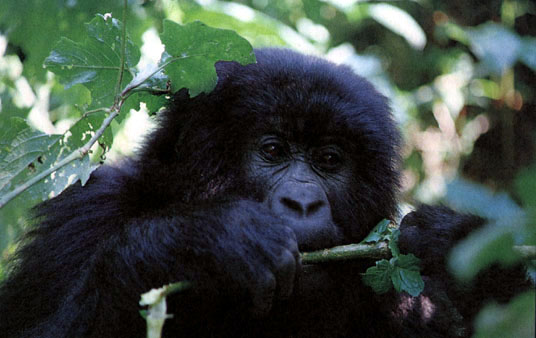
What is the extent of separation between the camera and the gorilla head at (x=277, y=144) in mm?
2842

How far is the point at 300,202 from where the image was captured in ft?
8.39

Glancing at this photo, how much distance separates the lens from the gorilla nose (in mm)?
2541

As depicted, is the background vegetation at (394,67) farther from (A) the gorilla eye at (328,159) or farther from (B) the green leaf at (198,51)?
(A) the gorilla eye at (328,159)

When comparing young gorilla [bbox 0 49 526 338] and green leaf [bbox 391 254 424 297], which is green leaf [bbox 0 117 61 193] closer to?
young gorilla [bbox 0 49 526 338]

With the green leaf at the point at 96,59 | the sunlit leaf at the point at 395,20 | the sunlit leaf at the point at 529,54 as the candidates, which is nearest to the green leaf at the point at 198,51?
the green leaf at the point at 96,59

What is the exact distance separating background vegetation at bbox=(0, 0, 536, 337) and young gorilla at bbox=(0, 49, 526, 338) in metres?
0.24

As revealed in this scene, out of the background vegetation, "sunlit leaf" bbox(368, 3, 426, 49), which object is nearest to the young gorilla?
the background vegetation

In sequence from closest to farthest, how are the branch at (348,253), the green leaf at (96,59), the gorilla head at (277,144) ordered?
the branch at (348,253)
the green leaf at (96,59)
the gorilla head at (277,144)

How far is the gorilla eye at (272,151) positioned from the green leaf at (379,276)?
0.66 metres

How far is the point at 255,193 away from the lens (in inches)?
110

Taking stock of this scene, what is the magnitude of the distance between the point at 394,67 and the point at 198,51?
17.8 feet

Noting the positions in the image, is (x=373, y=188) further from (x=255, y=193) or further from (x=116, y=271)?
(x=116, y=271)

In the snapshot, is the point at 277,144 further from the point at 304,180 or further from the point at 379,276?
the point at 379,276

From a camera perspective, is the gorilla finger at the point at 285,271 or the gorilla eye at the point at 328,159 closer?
the gorilla finger at the point at 285,271
